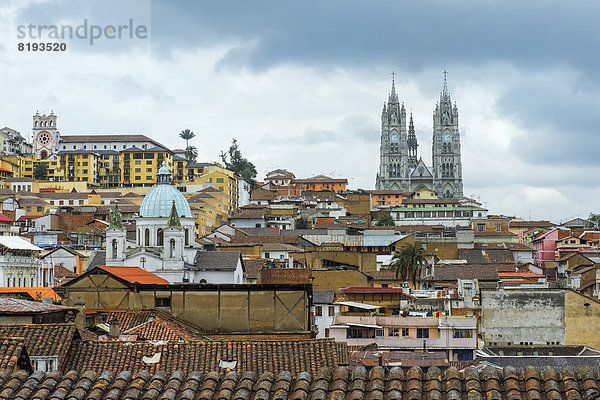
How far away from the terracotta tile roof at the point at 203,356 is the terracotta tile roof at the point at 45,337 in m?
0.49

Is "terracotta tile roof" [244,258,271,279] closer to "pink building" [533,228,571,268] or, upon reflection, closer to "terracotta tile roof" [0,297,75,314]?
"terracotta tile roof" [0,297,75,314]

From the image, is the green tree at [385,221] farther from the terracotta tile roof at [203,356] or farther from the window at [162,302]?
the terracotta tile roof at [203,356]

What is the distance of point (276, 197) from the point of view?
147 metres

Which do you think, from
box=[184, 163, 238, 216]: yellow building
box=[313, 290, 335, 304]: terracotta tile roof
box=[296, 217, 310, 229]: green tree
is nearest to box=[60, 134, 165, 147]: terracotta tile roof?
box=[184, 163, 238, 216]: yellow building

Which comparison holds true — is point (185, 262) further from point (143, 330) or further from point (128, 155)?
point (128, 155)

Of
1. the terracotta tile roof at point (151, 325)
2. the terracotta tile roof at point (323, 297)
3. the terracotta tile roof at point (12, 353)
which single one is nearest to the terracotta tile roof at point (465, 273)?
the terracotta tile roof at point (323, 297)

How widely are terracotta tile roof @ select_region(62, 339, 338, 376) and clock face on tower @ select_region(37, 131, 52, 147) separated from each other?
14580 centimetres

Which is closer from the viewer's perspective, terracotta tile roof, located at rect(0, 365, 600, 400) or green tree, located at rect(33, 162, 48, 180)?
terracotta tile roof, located at rect(0, 365, 600, 400)

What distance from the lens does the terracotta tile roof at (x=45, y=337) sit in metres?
21.6

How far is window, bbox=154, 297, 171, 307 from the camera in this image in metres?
38.5

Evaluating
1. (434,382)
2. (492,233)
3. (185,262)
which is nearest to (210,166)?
(492,233)

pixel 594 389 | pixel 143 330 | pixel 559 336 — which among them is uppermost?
pixel 594 389

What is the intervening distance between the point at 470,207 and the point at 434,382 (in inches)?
5641

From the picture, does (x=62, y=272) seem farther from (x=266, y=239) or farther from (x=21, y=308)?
(x=21, y=308)
